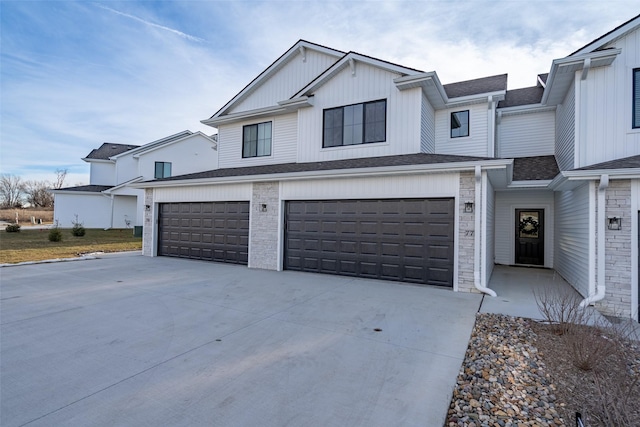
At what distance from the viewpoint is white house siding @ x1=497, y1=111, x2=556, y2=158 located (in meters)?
11.9

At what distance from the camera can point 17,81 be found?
1662 cm

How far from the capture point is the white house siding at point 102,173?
27.9 meters

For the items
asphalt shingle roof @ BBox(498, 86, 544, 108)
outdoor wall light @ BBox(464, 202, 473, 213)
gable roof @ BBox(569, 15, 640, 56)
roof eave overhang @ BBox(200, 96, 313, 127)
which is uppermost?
asphalt shingle roof @ BBox(498, 86, 544, 108)

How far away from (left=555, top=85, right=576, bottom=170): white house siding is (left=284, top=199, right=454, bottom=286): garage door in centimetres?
389

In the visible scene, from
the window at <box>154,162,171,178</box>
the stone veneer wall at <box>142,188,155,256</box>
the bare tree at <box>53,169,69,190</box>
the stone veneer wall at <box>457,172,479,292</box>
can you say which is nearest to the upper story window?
the stone veneer wall at <box>457,172,479,292</box>

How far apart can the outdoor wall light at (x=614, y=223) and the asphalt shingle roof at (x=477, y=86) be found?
6.62 meters

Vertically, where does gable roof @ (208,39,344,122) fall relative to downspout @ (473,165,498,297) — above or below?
above

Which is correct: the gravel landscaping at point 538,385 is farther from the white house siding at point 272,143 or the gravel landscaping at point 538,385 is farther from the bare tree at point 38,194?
the bare tree at point 38,194

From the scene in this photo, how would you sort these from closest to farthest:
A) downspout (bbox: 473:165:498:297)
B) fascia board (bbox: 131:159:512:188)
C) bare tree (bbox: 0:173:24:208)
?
fascia board (bbox: 131:159:512:188)
downspout (bbox: 473:165:498:297)
bare tree (bbox: 0:173:24:208)

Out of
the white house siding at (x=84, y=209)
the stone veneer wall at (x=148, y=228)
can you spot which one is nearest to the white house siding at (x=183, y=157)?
the white house siding at (x=84, y=209)

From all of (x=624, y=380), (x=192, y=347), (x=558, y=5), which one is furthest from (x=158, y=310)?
(x=558, y=5)

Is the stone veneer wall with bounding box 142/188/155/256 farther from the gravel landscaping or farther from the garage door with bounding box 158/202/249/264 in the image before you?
the gravel landscaping

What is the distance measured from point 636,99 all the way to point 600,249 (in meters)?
3.76

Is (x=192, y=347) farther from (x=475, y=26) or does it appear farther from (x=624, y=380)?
(x=475, y=26)
